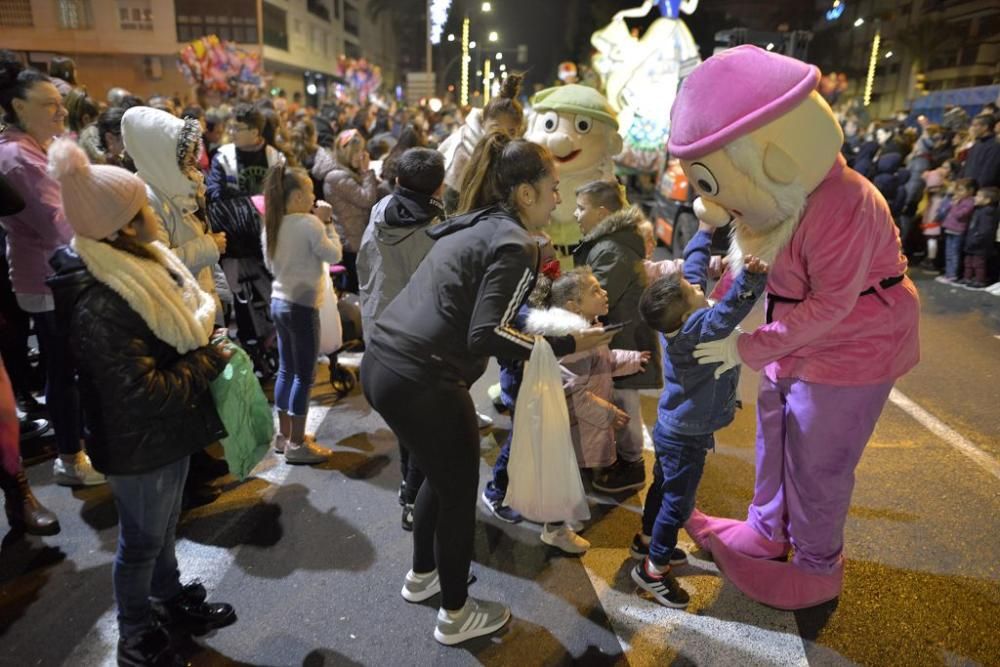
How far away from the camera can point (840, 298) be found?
2340 millimetres

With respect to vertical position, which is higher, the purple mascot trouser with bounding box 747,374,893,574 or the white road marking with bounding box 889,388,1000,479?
the purple mascot trouser with bounding box 747,374,893,574

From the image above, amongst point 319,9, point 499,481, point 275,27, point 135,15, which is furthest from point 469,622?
point 319,9

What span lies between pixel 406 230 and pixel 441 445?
1.33 meters

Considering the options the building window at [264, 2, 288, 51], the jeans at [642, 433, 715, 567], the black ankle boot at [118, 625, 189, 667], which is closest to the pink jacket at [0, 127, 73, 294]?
the black ankle boot at [118, 625, 189, 667]

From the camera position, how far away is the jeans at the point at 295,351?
374 cm

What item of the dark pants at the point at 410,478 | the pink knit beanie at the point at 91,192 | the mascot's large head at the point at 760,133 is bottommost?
the dark pants at the point at 410,478

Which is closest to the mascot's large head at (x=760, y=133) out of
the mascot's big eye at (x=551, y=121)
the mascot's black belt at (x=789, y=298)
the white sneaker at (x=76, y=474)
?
the mascot's black belt at (x=789, y=298)

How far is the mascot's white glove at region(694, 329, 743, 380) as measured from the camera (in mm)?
2500

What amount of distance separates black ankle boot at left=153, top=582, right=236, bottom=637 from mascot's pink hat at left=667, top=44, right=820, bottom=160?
2.61 m

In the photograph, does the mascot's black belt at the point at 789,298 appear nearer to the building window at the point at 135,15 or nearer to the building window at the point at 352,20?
the building window at the point at 135,15

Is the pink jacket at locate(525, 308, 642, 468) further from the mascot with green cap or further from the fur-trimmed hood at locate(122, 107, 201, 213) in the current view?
the fur-trimmed hood at locate(122, 107, 201, 213)

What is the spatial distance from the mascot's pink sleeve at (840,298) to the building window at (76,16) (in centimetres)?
3463

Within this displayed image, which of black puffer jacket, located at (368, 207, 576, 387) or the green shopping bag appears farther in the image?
the green shopping bag

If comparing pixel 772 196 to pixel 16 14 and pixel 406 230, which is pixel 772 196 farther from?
pixel 16 14
